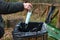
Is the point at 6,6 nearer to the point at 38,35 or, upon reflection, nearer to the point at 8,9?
the point at 8,9

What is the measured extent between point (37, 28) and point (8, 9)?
120 centimetres

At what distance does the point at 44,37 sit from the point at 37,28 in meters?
0.43

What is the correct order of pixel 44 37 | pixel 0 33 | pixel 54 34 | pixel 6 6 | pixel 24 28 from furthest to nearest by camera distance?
pixel 54 34 → pixel 24 28 → pixel 44 37 → pixel 0 33 → pixel 6 6

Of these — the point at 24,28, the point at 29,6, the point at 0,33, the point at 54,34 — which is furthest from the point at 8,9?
the point at 54,34

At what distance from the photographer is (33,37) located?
3340 mm

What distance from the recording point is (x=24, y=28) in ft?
Result: 12.5

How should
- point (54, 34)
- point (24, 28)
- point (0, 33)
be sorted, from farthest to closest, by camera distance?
1. point (54, 34)
2. point (24, 28)
3. point (0, 33)

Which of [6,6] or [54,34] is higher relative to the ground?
[6,6]

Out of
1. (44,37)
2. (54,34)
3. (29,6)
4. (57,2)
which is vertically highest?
(29,6)

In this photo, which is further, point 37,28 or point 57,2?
point 57,2

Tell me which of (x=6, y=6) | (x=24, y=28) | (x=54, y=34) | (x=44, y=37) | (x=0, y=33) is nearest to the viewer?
(x=6, y=6)

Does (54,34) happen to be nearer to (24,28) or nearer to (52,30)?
(52,30)

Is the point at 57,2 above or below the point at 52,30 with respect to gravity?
above

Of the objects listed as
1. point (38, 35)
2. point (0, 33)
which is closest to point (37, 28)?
point (38, 35)
